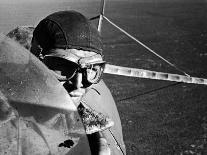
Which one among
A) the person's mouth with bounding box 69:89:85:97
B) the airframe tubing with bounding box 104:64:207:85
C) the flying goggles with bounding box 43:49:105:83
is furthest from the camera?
the airframe tubing with bounding box 104:64:207:85

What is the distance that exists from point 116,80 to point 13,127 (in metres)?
16.6

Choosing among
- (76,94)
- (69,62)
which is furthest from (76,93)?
(69,62)

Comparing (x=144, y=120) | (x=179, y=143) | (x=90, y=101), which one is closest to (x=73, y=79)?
(x=90, y=101)

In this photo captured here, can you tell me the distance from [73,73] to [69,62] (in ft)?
0.38

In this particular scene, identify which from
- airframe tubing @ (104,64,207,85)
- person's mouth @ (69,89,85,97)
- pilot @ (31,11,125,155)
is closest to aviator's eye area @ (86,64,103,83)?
pilot @ (31,11,125,155)

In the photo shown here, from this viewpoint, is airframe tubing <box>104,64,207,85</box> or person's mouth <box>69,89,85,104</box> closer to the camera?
person's mouth <box>69,89,85,104</box>

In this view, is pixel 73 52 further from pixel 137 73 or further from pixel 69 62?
pixel 137 73

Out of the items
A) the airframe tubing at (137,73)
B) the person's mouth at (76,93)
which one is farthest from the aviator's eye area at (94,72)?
the airframe tubing at (137,73)

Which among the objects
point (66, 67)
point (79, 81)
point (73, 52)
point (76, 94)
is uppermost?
point (73, 52)

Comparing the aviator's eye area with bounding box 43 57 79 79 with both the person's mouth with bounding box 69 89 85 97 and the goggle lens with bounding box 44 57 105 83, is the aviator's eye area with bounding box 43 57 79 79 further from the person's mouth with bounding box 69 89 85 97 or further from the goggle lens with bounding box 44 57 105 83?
the person's mouth with bounding box 69 89 85 97

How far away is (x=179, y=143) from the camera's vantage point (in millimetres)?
10438

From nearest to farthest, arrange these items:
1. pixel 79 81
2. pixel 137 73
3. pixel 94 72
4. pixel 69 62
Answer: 1. pixel 69 62
2. pixel 79 81
3. pixel 94 72
4. pixel 137 73

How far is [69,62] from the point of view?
3.05m

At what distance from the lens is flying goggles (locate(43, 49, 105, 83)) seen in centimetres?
304
